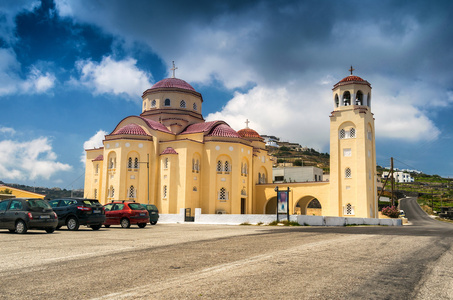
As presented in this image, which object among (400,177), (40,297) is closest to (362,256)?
(40,297)

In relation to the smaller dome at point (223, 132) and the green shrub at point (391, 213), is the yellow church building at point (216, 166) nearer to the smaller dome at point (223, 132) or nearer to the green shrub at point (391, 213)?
the smaller dome at point (223, 132)

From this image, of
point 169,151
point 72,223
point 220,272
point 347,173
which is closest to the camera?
point 220,272

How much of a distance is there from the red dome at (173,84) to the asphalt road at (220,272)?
37.1 m

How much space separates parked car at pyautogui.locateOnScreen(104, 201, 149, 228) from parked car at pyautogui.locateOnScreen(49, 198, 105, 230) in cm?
338

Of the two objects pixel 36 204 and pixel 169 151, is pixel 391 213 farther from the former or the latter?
pixel 36 204

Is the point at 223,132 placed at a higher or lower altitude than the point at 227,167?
higher

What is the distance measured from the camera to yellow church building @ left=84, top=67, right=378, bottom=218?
130ft

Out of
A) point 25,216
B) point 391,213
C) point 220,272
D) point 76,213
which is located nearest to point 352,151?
point 391,213

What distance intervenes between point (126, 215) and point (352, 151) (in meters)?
25.4

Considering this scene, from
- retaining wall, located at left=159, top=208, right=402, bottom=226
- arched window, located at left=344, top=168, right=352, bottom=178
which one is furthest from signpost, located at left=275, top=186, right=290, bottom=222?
arched window, located at left=344, top=168, right=352, bottom=178

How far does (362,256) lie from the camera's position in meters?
9.95

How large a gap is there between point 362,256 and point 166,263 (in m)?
4.75

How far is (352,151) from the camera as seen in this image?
4012 centimetres

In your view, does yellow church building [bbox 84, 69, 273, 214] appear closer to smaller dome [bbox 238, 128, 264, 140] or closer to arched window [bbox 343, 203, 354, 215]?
smaller dome [bbox 238, 128, 264, 140]
